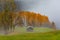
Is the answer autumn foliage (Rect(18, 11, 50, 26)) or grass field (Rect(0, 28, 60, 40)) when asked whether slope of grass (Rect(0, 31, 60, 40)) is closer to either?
grass field (Rect(0, 28, 60, 40))

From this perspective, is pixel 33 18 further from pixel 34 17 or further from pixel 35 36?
pixel 35 36

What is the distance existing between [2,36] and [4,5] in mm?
364

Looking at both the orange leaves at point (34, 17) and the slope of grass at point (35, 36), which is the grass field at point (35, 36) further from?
the orange leaves at point (34, 17)

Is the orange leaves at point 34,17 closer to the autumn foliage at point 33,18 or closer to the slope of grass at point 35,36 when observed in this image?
the autumn foliage at point 33,18

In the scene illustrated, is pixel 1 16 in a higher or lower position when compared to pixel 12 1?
lower

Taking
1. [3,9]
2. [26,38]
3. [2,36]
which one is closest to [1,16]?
[3,9]

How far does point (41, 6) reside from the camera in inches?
90.0

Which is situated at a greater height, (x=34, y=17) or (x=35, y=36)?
(x=34, y=17)

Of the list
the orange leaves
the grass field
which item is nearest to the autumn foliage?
the orange leaves

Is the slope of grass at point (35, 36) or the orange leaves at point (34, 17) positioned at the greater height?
the orange leaves at point (34, 17)

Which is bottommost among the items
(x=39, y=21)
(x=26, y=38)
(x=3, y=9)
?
(x=26, y=38)

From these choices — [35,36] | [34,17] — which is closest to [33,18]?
[34,17]

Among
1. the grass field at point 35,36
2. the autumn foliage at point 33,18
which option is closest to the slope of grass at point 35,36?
the grass field at point 35,36

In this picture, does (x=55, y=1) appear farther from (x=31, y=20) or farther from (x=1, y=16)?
(x=1, y=16)
